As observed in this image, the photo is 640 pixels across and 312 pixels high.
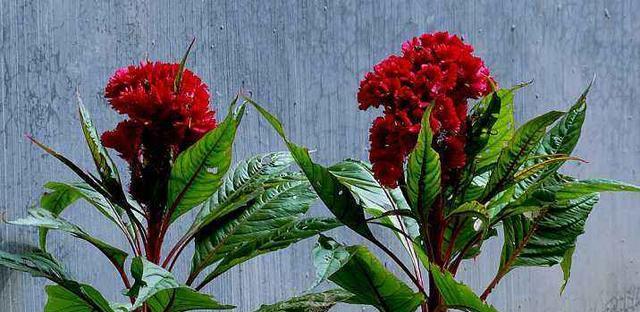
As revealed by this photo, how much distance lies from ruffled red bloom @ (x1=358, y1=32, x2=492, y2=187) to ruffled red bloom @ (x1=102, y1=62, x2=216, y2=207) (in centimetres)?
28

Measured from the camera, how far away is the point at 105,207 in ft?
5.55

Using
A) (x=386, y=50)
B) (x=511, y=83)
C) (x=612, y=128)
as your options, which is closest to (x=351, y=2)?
(x=386, y=50)

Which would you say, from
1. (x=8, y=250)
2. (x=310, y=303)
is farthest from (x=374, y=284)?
(x=8, y=250)

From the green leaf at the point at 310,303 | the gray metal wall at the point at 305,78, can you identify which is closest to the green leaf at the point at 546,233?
the green leaf at the point at 310,303

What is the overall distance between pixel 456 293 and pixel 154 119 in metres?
0.56

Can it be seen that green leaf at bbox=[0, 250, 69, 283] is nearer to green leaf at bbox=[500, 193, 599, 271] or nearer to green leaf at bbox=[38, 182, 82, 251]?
green leaf at bbox=[38, 182, 82, 251]

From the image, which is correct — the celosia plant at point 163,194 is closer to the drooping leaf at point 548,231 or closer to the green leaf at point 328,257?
the green leaf at point 328,257

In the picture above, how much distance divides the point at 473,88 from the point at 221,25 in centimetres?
71

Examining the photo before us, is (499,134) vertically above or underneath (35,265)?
above

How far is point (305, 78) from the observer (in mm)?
2273

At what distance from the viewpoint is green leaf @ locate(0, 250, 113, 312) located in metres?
1.50

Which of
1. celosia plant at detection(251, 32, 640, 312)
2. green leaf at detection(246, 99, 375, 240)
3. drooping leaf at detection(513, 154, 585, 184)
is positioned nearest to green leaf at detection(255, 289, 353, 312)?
celosia plant at detection(251, 32, 640, 312)

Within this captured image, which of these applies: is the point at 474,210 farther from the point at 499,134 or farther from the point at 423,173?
the point at 499,134

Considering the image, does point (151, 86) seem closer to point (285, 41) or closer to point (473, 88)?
point (473, 88)
